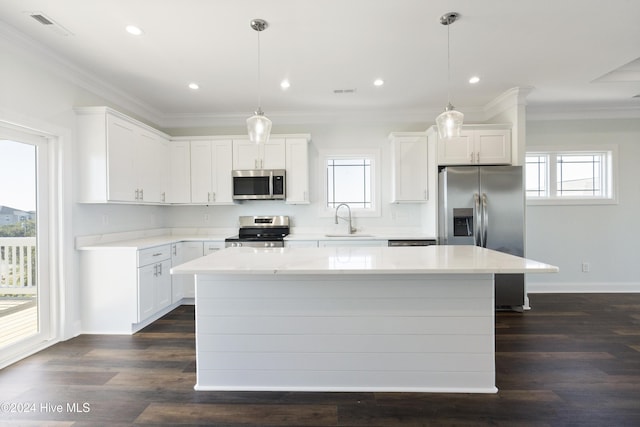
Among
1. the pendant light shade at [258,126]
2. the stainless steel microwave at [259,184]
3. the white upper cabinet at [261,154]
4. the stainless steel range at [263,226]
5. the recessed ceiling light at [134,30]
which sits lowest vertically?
the stainless steel range at [263,226]

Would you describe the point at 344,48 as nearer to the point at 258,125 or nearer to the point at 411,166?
the point at 258,125

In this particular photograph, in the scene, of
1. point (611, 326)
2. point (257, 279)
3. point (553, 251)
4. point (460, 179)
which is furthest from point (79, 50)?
point (553, 251)

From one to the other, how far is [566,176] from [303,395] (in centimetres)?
476

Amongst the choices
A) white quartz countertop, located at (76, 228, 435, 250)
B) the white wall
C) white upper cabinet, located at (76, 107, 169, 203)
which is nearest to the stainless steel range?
white quartz countertop, located at (76, 228, 435, 250)

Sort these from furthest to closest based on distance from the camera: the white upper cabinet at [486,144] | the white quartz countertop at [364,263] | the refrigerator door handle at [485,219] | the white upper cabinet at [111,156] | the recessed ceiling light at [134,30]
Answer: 1. the white upper cabinet at [486,144]
2. the refrigerator door handle at [485,219]
3. the white upper cabinet at [111,156]
4. the recessed ceiling light at [134,30]
5. the white quartz countertop at [364,263]

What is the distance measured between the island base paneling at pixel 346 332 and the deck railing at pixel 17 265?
6.05ft

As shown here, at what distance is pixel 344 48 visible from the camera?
292 centimetres

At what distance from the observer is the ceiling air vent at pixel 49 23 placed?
2.40 m

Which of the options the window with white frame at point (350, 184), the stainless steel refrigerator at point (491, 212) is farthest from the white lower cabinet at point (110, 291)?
the stainless steel refrigerator at point (491, 212)

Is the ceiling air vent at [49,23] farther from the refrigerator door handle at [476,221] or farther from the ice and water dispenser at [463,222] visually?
the refrigerator door handle at [476,221]

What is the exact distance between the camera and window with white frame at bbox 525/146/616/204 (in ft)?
15.6

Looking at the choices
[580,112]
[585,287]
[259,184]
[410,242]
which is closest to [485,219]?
[410,242]

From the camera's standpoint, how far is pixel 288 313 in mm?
2266

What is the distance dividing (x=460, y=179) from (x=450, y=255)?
1830 millimetres
